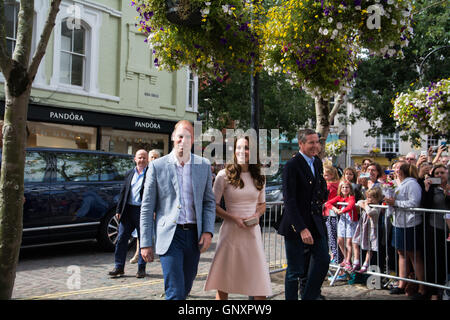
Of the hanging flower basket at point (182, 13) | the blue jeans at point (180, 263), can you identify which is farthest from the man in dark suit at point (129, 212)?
the blue jeans at point (180, 263)

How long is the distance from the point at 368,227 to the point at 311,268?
87.1 inches

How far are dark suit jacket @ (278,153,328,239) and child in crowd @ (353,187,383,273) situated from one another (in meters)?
1.92

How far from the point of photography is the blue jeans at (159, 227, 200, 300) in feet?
12.1

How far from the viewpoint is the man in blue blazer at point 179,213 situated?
3779mm

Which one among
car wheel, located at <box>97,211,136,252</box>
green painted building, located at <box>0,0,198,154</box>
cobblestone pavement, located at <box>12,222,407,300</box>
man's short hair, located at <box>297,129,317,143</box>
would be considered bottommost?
cobblestone pavement, located at <box>12,222,407,300</box>

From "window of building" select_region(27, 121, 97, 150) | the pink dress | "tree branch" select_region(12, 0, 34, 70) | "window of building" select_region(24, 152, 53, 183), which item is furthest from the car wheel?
"window of building" select_region(27, 121, 97, 150)

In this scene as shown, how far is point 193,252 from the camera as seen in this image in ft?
12.9

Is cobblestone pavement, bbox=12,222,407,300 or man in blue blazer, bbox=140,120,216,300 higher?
man in blue blazer, bbox=140,120,216,300

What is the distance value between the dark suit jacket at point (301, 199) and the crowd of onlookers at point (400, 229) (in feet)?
5.65

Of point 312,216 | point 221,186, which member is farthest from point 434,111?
point 221,186

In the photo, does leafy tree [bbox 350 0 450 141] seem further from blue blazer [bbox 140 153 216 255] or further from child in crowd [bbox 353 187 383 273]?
blue blazer [bbox 140 153 216 255]

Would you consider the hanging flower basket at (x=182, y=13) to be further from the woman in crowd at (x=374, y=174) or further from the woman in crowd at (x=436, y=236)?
the woman in crowd at (x=374, y=174)
